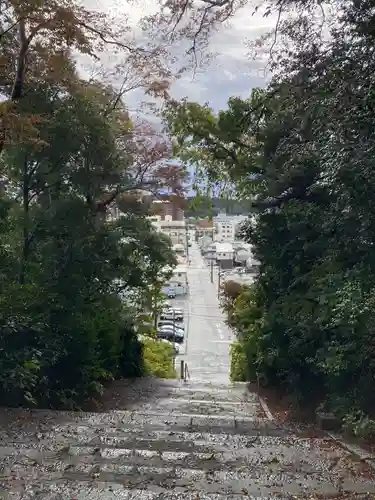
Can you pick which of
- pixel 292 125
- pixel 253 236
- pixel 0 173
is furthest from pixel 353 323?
pixel 0 173

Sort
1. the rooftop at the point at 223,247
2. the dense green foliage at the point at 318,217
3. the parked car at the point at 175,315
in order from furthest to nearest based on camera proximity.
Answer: the parked car at the point at 175,315 → the rooftop at the point at 223,247 → the dense green foliage at the point at 318,217

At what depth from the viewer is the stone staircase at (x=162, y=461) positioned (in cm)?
320

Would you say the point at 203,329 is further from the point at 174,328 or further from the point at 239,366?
the point at 239,366

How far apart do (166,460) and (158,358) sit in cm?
1165

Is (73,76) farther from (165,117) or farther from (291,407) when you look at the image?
(291,407)

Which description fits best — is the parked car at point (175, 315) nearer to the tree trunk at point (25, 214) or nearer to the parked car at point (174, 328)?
the parked car at point (174, 328)

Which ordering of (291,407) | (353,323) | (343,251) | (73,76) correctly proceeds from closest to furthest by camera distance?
(353,323)
(343,251)
(291,407)
(73,76)

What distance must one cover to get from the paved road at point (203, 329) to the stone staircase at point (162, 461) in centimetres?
1203

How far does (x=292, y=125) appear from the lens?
7801mm

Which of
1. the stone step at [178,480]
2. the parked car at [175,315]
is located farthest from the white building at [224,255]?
the stone step at [178,480]

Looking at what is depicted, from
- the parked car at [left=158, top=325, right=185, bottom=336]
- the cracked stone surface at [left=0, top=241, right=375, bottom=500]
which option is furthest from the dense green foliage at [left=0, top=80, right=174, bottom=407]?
the parked car at [left=158, top=325, right=185, bottom=336]

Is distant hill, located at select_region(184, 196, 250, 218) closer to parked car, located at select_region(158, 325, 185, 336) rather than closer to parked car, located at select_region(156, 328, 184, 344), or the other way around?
parked car, located at select_region(156, 328, 184, 344)

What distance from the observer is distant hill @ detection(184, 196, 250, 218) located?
11.6 m

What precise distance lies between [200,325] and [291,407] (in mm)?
17708
